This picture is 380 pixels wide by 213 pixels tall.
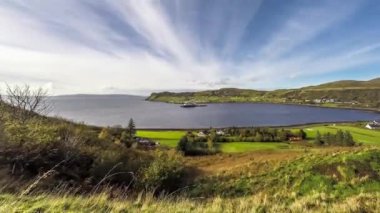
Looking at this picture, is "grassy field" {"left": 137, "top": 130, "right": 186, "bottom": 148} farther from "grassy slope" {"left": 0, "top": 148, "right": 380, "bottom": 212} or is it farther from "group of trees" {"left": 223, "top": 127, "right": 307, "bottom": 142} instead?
"grassy slope" {"left": 0, "top": 148, "right": 380, "bottom": 212}

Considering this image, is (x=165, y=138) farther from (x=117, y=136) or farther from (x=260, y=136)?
(x=260, y=136)

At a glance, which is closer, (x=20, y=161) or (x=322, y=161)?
(x=20, y=161)

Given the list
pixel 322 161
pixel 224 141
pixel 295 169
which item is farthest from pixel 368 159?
pixel 224 141

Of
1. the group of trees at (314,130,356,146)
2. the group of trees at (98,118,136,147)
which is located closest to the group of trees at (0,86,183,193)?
the group of trees at (98,118,136,147)

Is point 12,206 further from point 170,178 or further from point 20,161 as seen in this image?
point 170,178

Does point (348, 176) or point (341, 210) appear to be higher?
point (341, 210)

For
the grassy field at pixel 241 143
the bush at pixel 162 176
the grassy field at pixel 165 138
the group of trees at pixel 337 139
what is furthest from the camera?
the grassy field at pixel 165 138

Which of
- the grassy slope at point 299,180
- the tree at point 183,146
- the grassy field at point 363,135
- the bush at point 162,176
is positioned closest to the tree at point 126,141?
the tree at point 183,146

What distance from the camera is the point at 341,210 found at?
17.4 ft

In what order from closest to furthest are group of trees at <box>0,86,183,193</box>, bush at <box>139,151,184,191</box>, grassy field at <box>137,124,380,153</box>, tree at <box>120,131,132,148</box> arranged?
group of trees at <box>0,86,183,193</box> < bush at <box>139,151,184,191</box> < tree at <box>120,131,132,148</box> < grassy field at <box>137,124,380,153</box>

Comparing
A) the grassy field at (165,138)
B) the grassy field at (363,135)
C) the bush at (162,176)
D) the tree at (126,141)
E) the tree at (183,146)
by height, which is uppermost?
the bush at (162,176)

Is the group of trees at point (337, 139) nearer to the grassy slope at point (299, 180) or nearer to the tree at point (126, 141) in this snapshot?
the tree at point (126, 141)

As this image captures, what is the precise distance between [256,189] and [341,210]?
416 inches

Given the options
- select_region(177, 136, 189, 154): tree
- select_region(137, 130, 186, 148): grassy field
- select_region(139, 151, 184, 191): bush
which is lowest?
select_region(137, 130, 186, 148): grassy field
